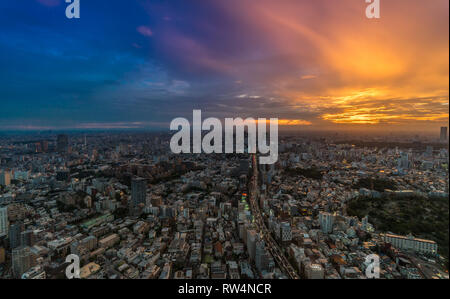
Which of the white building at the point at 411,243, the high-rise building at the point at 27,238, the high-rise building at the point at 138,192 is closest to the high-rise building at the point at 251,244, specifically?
the white building at the point at 411,243

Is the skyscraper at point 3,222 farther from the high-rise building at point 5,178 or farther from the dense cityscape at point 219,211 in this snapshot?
the high-rise building at point 5,178

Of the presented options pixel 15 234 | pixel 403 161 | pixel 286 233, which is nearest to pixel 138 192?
pixel 15 234

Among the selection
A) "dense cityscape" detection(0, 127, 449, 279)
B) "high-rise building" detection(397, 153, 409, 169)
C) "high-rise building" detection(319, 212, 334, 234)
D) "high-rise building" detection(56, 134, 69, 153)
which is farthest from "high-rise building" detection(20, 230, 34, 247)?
"high-rise building" detection(397, 153, 409, 169)

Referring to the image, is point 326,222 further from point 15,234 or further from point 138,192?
point 15,234

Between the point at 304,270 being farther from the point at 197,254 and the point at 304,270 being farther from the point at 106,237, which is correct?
the point at 106,237

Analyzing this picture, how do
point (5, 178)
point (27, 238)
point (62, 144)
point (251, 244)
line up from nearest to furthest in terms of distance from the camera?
point (251, 244) < point (27, 238) < point (5, 178) < point (62, 144)
